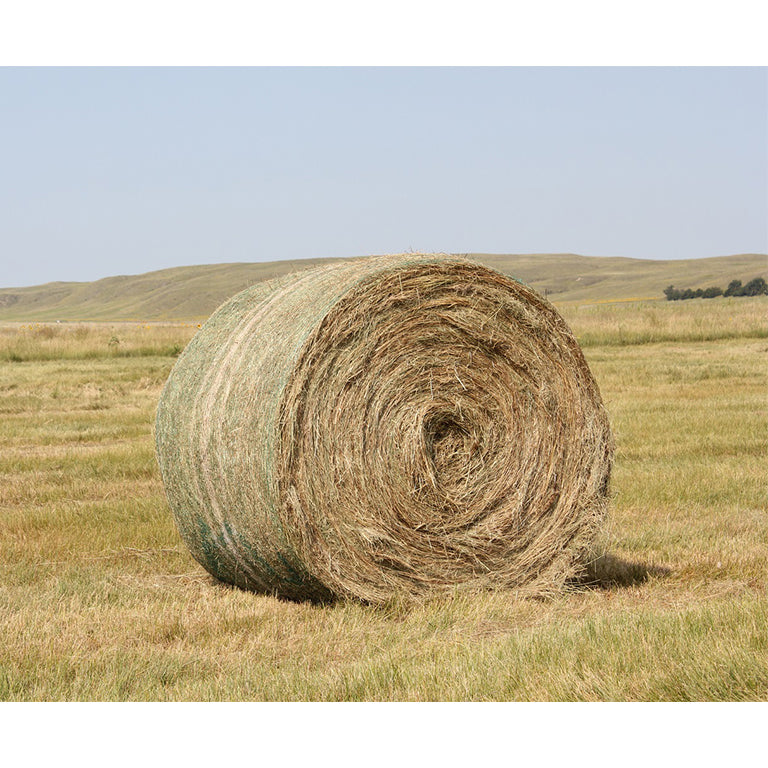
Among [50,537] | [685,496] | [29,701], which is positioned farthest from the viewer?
[685,496]

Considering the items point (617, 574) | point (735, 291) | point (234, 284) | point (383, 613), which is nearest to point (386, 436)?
point (383, 613)

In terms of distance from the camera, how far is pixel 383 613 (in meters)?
5.90

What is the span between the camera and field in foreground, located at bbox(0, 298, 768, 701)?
14.6 ft

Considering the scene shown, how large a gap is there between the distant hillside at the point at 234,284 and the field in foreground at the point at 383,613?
85.0m

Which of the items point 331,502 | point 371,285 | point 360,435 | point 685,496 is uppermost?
point 371,285

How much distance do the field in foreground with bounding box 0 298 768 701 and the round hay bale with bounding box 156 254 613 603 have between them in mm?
289

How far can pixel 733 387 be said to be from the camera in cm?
1680

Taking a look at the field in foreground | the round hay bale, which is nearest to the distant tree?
the field in foreground

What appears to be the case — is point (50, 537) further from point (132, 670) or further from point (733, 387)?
point (733, 387)

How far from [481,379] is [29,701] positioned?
3500mm

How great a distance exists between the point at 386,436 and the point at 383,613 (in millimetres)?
1114

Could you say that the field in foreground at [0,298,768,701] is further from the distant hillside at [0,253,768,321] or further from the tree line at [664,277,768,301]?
the distant hillside at [0,253,768,321]

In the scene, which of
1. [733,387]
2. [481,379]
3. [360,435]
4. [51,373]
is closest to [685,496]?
[481,379]

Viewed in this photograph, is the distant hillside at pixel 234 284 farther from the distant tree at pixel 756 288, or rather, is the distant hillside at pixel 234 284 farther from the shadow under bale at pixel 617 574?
the shadow under bale at pixel 617 574
